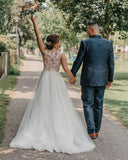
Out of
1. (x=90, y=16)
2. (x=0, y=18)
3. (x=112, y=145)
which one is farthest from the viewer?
(x=90, y=16)

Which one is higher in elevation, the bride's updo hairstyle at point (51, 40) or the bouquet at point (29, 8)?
the bouquet at point (29, 8)

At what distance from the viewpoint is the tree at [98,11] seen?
16469 mm

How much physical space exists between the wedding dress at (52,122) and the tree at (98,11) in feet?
35.5

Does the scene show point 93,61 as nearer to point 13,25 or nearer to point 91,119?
point 91,119

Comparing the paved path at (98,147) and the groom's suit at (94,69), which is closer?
the paved path at (98,147)

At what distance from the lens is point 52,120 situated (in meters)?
5.32

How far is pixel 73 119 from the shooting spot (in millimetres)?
5500

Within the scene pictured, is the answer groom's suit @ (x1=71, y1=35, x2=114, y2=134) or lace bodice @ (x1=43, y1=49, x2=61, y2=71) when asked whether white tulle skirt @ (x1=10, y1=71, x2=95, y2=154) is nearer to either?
lace bodice @ (x1=43, y1=49, x2=61, y2=71)

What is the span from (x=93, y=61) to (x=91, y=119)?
102cm

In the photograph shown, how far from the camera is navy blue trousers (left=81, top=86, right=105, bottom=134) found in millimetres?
5734

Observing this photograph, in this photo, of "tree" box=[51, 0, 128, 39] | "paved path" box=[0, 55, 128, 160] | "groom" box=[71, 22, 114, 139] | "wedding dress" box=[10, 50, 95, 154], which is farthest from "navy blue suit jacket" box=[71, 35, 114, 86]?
"tree" box=[51, 0, 128, 39]

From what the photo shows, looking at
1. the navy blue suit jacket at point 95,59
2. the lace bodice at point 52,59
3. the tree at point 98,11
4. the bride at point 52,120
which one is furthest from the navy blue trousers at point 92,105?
the tree at point 98,11

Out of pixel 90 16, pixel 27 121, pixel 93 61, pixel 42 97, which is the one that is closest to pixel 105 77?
pixel 93 61

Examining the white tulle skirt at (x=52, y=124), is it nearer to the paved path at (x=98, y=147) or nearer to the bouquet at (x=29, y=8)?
the paved path at (x=98, y=147)
